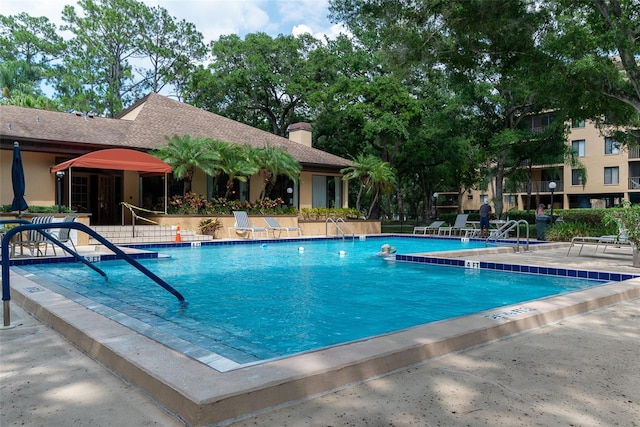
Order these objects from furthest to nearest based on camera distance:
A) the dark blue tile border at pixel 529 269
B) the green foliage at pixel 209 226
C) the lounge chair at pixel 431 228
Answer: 1. the lounge chair at pixel 431 228
2. the green foliage at pixel 209 226
3. the dark blue tile border at pixel 529 269

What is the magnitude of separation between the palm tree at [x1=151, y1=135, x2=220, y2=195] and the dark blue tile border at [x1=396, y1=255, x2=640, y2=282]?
963 centimetres

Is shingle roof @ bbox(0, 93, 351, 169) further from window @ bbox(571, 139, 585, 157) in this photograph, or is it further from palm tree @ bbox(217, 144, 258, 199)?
window @ bbox(571, 139, 585, 157)

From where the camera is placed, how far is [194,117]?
24.3m

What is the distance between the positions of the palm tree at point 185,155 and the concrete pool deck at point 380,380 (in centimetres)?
1381

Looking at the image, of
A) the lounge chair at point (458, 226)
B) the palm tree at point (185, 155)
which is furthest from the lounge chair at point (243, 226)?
the lounge chair at point (458, 226)

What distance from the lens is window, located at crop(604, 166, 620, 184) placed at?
39.3 meters

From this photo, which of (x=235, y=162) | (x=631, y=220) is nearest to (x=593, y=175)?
(x=235, y=162)

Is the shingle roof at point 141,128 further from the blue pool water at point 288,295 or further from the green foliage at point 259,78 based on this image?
the blue pool water at point 288,295

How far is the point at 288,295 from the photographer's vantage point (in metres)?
7.58

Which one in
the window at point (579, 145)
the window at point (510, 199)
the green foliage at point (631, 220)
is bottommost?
the green foliage at point (631, 220)

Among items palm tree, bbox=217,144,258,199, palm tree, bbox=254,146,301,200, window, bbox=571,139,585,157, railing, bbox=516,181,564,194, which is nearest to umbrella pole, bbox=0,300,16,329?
palm tree, bbox=217,144,258,199

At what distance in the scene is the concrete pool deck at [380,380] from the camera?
2650mm

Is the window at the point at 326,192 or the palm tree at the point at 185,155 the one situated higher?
the palm tree at the point at 185,155

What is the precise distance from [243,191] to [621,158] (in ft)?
110
